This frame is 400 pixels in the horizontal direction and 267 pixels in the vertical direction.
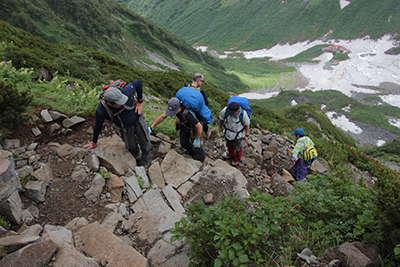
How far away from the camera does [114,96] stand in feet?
10.7

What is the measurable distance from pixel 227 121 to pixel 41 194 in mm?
3689

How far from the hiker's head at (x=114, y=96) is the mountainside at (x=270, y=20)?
392 ft

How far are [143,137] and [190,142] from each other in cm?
A: 114

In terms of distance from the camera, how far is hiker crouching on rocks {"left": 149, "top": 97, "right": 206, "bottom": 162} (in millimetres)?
3775

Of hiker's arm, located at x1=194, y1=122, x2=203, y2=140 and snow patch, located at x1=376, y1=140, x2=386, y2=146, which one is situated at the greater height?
hiker's arm, located at x1=194, y1=122, x2=203, y2=140

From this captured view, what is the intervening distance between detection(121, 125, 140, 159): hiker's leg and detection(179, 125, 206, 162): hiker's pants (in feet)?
3.37

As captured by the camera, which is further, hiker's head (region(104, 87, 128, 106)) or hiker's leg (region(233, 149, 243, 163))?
hiker's leg (region(233, 149, 243, 163))

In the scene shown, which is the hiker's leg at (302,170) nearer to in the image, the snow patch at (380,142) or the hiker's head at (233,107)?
the hiker's head at (233,107)

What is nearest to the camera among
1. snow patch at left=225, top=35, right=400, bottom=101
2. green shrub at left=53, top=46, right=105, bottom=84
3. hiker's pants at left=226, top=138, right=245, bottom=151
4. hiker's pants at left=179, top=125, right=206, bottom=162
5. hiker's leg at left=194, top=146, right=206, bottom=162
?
hiker's pants at left=179, top=125, right=206, bottom=162

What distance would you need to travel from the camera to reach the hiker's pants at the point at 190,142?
14.7 ft

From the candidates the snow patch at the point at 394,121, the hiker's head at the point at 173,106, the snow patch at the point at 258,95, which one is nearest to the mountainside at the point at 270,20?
the snow patch at the point at 258,95

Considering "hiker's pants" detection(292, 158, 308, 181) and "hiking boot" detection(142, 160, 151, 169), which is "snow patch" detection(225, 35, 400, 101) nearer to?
"hiker's pants" detection(292, 158, 308, 181)

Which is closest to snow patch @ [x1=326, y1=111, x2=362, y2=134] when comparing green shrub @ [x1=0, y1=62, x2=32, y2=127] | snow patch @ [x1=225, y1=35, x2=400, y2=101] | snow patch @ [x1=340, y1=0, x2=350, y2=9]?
snow patch @ [x1=225, y1=35, x2=400, y2=101]

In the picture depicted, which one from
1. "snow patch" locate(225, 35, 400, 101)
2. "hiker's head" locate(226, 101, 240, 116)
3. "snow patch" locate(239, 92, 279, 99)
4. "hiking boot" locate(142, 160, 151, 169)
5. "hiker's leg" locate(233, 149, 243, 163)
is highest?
"hiker's head" locate(226, 101, 240, 116)
